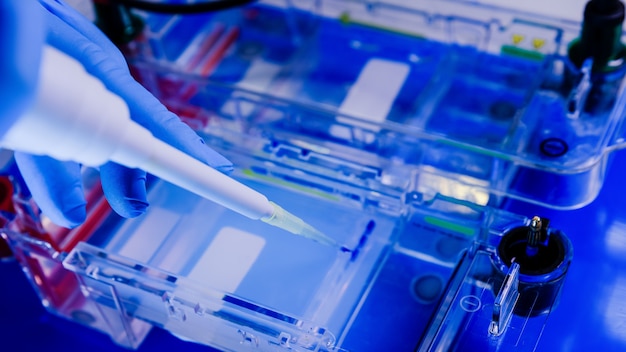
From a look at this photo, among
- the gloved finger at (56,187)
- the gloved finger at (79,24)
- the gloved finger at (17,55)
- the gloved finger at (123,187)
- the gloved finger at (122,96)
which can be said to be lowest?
the gloved finger at (17,55)

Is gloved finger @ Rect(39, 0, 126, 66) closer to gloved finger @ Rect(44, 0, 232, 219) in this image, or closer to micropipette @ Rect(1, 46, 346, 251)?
gloved finger @ Rect(44, 0, 232, 219)

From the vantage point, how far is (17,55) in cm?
46

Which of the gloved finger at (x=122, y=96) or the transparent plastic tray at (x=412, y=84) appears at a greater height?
the transparent plastic tray at (x=412, y=84)

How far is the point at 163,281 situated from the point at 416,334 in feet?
0.86

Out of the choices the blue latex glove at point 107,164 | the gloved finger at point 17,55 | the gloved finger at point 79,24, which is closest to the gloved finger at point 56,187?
the blue latex glove at point 107,164

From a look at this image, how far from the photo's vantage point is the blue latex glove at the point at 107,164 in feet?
2.23

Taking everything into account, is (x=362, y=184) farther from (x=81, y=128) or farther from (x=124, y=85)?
(x=81, y=128)

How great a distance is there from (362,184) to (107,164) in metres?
0.32

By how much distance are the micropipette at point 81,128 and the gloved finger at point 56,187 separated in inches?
7.2

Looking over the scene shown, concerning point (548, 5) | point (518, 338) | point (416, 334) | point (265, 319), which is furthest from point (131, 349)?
point (548, 5)

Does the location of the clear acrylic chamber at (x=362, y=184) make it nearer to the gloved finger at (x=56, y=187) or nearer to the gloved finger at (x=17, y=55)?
the gloved finger at (x=56, y=187)

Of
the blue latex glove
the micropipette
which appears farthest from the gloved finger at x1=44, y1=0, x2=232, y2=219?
the micropipette

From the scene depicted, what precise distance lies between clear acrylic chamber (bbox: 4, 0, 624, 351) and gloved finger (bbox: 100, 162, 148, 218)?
14 cm

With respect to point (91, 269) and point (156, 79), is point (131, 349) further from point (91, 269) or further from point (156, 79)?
point (156, 79)
